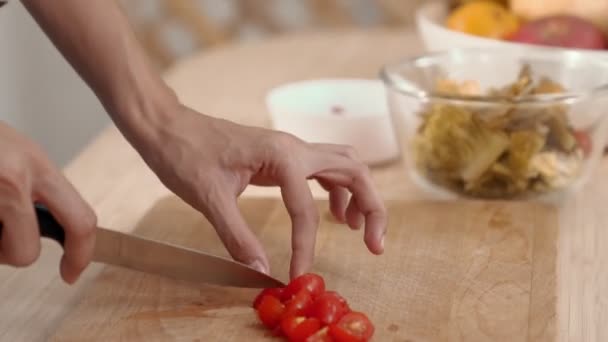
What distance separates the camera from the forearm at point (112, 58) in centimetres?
89

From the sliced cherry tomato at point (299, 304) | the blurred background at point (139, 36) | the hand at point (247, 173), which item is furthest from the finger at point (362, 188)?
the blurred background at point (139, 36)

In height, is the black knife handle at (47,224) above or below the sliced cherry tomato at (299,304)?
above

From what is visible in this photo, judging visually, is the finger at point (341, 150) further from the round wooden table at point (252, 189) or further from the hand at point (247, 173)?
the round wooden table at point (252, 189)

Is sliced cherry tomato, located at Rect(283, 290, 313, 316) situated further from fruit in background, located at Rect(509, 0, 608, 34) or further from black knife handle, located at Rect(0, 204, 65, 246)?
fruit in background, located at Rect(509, 0, 608, 34)

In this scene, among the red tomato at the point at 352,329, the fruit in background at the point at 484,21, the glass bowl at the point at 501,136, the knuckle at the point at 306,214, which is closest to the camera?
the red tomato at the point at 352,329

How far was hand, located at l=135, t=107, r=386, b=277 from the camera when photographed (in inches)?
33.7

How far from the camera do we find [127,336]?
793mm

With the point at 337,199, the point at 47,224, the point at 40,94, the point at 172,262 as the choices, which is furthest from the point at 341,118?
the point at 40,94

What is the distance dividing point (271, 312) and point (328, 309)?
0.14ft

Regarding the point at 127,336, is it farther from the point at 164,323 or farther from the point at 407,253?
the point at 407,253

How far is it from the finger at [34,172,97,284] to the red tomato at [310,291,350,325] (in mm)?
164

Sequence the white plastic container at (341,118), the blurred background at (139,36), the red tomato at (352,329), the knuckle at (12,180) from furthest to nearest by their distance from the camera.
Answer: the blurred background at (139,36), the white plastic container at (341,118), the red tomato at (352,329), the knuckle at (12,180)

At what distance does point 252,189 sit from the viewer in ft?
3.77

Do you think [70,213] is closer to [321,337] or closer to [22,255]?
[22,255]
